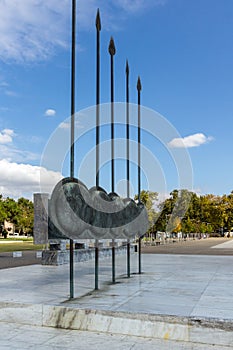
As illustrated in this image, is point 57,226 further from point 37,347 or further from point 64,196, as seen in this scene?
point 37,347

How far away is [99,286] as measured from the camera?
364 inches

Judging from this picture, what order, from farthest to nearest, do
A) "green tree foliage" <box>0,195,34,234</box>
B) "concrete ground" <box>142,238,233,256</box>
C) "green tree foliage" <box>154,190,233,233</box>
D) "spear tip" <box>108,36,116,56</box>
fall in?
"green tree foliage" <box>154,190,233,233</box>, "green tree foliage" <box>0,195,34,234</box>, "concrete ground" <box>142,238,233,256</box>, "spear tip" <box>108,36,116,56</box>

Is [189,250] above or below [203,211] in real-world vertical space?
below

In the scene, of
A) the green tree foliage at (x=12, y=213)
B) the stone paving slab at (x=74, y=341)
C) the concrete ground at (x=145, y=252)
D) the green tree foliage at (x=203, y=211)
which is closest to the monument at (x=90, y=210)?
the stone paving slab at (x=74, y=341)

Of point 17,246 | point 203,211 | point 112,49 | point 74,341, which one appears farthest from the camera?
point 203,211

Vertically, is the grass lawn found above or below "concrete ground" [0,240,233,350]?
below

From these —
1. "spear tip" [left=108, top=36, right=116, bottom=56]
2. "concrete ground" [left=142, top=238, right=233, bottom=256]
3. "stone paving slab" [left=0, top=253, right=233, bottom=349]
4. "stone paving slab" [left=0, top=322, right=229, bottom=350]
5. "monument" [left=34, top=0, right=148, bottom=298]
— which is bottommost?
"concrete ground" [left=142, top=238, right=233, bottom=256]

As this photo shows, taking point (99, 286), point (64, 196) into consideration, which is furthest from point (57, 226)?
point (99, 286)

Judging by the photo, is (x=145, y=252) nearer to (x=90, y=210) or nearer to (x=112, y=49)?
(x=112, y=49)

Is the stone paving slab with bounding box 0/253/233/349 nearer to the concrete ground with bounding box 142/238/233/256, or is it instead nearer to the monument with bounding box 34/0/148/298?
the monument with bounding box 34/0/148/298

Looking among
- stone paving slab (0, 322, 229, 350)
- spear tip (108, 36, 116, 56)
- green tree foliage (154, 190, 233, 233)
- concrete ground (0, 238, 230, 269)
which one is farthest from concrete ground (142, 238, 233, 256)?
green tree foliage (154, 190, 233, 233)

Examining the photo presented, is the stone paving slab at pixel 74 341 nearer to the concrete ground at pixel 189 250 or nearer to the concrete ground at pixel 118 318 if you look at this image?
the concrete ground at pixel 118 318

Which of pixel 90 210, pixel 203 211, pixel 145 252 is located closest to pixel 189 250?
pixel 145 252

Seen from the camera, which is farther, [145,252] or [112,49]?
[145,252]
